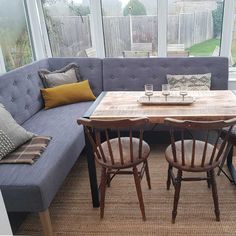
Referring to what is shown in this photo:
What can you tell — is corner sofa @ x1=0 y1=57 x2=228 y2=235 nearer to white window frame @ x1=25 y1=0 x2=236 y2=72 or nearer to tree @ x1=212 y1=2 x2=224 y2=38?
white window frame @ x1=25 y1=0 x2=236 y2=72

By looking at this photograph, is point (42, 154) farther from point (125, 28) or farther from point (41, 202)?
point (125, 28)

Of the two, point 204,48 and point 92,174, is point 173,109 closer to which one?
point 92,174

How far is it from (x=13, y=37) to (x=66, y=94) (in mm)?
980

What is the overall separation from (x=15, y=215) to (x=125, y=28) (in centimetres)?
257

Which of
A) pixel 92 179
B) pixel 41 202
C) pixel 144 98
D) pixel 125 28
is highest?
pixel 125 28

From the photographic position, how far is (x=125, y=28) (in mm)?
3398

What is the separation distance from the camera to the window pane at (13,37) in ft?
9.46

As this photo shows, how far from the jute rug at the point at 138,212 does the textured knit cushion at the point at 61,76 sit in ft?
4.10

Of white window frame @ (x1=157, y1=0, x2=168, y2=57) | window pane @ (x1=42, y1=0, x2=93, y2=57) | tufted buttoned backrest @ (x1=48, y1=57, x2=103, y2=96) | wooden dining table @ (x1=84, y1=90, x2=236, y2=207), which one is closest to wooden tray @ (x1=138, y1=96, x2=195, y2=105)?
wooden dining table @ (x1=84, y1=90, x2=236, y2=207)

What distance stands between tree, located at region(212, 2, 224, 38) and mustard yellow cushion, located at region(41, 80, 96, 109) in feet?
5.80

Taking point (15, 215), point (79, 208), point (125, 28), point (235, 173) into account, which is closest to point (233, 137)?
point (235, 173)

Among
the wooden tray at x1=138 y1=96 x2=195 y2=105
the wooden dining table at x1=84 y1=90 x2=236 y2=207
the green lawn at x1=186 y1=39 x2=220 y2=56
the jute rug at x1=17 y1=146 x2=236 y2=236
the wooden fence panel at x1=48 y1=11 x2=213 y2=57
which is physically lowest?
the jute rug at x1=17 y1=146 x2=236 y2=236

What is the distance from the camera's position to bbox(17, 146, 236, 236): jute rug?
1.79 m

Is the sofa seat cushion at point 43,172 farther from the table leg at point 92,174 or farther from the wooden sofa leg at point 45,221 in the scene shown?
the table leg at point 92,174
